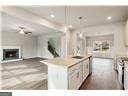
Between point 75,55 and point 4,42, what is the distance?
553 centimetres

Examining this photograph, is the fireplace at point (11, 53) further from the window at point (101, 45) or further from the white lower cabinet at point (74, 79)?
the window at point (101, 45)

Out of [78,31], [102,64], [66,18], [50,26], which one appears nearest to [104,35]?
[78,31]

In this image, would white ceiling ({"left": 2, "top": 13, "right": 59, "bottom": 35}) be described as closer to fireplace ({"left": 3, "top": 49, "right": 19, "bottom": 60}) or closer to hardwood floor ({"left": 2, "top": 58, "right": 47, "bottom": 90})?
hardwood floor ({"left": 2, "top": 58, "right": 47, "bottom": 90})

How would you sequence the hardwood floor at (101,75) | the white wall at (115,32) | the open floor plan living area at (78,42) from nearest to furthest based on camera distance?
1. the open floor plan living area at (78,42)
2. the white wall at (115,32)
3. the hardwood floor at (101,75)

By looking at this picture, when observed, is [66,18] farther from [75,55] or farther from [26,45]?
[26,45]

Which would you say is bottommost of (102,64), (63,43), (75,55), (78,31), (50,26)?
(102,64)

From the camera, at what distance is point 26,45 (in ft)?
24.7

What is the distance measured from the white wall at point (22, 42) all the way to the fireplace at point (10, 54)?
18.1 inches

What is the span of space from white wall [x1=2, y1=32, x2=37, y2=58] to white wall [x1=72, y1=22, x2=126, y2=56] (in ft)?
12.3

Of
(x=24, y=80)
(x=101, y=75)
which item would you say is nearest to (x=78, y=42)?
(x=101, y=75)

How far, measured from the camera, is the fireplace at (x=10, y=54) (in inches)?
267

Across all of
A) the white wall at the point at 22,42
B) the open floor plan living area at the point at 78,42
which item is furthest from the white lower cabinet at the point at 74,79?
the white wall at the point at 22,42

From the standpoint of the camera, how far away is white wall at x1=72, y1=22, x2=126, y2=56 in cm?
283

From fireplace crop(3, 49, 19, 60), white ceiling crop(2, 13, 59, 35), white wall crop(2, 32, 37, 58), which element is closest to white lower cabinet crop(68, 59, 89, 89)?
white ceiling crop(2, 13, 59, 35)
